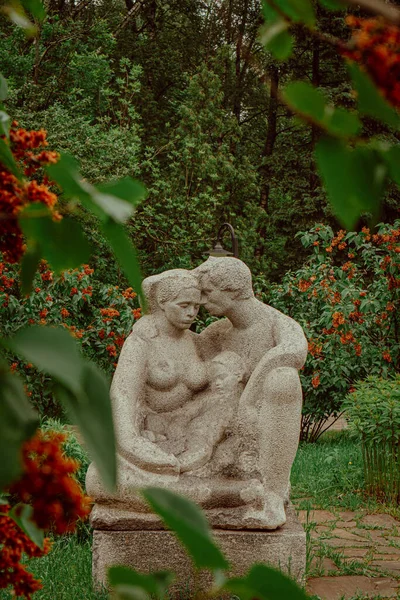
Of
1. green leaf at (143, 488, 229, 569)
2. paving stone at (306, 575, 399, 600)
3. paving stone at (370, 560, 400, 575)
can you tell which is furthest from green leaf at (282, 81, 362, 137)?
paving stone at (370, 560, 400, 575)

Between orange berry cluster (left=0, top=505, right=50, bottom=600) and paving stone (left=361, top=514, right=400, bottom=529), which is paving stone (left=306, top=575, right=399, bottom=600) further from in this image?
orange berry cluster (left=0, top=505, right=50, bottom=600)

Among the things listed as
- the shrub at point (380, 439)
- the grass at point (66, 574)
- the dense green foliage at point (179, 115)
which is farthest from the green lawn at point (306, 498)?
the dense green foliage at point (179, 115)

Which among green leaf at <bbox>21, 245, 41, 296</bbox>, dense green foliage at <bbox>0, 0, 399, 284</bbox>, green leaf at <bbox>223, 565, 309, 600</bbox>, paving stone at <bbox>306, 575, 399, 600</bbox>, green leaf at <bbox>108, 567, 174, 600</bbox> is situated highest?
dense green foliage at <bbox>0, 0, 399, 284</bbox>

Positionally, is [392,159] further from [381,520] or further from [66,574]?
[381,520]

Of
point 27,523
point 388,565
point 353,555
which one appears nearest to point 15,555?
point 27,523

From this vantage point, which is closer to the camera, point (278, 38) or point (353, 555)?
point (278, 38)

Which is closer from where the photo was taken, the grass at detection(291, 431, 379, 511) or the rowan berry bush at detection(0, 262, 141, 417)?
the grass at detection(291, 431, 379, 511)

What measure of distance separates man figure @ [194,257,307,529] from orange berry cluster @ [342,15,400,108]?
344cm

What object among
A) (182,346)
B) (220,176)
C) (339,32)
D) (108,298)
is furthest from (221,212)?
(182,346)

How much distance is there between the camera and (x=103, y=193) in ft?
1.65

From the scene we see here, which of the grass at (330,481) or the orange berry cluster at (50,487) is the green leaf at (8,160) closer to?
the orange berry cluster at (50,487)

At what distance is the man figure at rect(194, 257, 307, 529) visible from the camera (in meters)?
3.88

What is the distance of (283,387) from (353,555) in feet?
5.27

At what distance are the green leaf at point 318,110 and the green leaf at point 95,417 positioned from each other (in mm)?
190
